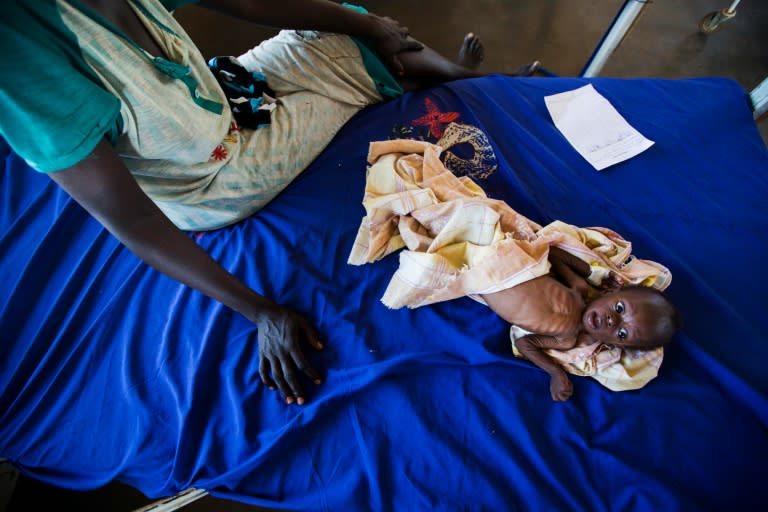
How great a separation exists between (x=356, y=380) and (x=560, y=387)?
16.0 inches

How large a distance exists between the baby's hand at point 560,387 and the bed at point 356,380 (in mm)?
21

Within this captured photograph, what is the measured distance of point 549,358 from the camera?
0.82 metres

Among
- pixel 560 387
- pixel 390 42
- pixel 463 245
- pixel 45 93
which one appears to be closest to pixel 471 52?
pixel 390 42

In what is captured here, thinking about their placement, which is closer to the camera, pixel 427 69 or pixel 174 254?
pixel 174 254

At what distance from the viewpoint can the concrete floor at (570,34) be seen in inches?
83.7

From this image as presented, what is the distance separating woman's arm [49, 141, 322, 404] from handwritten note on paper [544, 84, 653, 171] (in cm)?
97

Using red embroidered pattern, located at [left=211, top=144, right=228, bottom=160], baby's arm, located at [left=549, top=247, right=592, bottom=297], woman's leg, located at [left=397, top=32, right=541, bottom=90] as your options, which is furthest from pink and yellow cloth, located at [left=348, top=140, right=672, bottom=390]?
woman's leg, located at [left=397, top=32, right=541, bottom=90]

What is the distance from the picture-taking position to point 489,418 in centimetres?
76

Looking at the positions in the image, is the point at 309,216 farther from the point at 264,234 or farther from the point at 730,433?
the point at 730,433

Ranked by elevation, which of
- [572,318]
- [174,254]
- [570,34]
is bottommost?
[174,254]

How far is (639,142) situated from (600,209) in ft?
1.00

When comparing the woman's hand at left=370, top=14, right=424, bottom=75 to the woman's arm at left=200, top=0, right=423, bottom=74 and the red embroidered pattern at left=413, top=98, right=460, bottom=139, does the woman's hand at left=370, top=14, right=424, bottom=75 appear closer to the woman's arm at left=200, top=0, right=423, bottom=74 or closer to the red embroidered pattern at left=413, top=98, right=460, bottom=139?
the woman's arm at left=200, top=0, right=423, bottom=74

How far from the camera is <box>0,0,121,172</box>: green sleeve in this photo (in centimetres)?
49

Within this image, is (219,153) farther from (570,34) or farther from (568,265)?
(570,34)
